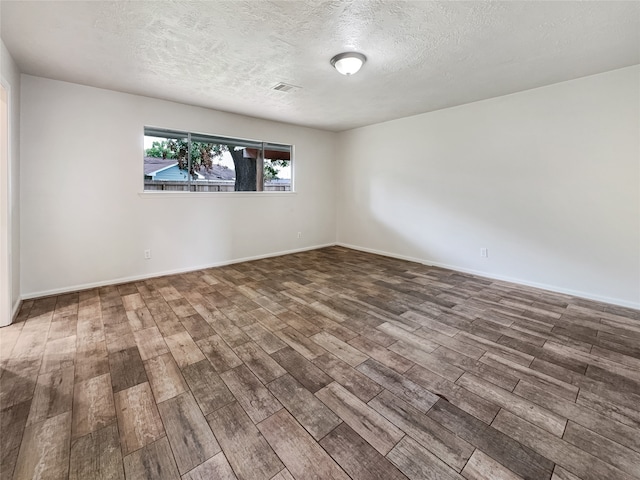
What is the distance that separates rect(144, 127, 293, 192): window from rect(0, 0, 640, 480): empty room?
1.6 inches

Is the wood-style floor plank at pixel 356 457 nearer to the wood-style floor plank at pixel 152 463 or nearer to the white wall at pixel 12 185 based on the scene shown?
the wood-style floor plank at pixel 152 463

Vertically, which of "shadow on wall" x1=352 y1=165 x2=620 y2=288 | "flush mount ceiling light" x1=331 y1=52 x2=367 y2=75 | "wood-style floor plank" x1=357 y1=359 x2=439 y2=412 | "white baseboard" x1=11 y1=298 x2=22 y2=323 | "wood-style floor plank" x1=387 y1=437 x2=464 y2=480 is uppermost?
"flush mount ceiling light" x1=331 y1=52 x2=367 y2=75

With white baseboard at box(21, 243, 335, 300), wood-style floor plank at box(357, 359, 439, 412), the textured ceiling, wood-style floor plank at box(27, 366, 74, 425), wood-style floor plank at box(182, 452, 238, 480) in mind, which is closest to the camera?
wood-style floor plank at box(182, 452, 238, 480)

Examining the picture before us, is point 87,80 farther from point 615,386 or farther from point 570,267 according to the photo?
point 570,267

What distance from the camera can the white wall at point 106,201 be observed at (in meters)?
3.30

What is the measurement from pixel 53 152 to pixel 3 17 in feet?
5.18

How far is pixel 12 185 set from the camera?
2.84 m

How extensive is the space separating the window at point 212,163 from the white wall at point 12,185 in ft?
4.19

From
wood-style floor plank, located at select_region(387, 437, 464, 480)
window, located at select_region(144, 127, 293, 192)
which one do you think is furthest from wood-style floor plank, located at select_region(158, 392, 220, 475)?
window, located at select_region(144, 127, 293, 192)

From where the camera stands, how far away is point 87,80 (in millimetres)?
3324

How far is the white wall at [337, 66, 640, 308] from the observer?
123 inches

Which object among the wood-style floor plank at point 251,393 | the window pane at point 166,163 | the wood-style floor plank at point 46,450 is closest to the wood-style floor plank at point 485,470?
the wood-style floor plank at point 251,393

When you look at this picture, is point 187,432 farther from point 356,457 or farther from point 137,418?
point 356,457

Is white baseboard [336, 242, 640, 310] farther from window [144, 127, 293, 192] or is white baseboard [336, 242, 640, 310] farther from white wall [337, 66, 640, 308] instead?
window [144, 127, 293, 192]
